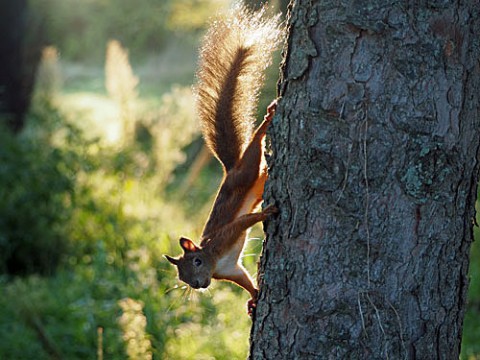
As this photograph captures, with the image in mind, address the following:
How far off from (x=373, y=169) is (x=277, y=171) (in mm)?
252

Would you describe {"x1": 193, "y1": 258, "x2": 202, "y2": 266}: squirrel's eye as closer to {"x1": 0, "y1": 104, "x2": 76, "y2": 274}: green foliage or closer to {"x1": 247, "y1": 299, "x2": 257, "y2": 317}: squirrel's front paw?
{"x1": 247, "y1": 299, "x2": 257, "y2": 317}: squirrel's front paw

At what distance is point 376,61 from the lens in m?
1.67

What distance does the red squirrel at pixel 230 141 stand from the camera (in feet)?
7.08

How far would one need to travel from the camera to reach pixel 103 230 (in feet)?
16.9

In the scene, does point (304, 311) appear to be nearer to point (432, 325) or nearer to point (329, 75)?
point (432, 325)

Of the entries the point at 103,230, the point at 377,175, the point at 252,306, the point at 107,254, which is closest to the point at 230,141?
the point at 252,306

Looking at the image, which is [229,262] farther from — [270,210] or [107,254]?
[107,254]

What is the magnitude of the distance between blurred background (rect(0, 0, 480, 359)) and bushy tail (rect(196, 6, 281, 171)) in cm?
23

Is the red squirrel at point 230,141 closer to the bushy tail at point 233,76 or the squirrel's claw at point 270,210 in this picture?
the bushy tail at point 233,76

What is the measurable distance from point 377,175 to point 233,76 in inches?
27.5

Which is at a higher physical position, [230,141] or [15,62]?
[15,62]

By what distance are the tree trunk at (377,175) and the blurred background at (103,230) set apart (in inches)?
21.8

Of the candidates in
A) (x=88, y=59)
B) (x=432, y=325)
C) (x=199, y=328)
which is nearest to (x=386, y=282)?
(x=432, y=325)

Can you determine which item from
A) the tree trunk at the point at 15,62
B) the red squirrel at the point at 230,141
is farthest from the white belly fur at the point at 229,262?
the tree trunk at the point at 15,62
